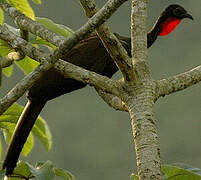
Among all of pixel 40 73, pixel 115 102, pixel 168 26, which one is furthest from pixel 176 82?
pixel 168 26

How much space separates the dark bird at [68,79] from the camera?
8.24ft

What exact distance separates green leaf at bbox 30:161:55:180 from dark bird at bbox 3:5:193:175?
1.27ft

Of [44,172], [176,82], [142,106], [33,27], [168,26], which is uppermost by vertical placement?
[168,26]

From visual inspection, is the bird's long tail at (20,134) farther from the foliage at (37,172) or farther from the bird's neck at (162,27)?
the bird's neck at (162,27)

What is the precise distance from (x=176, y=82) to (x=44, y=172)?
500 millimetres

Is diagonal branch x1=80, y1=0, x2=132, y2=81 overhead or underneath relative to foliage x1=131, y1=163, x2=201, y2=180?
overhead

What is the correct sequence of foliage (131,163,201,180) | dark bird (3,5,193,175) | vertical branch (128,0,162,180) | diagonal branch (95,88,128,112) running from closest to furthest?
1. vertical branch (128,0,162,180)
2. foliage (131,163,201,180)
3. diagonal branch (95,88,128,112)
4. dark bird (3,5,193,175)

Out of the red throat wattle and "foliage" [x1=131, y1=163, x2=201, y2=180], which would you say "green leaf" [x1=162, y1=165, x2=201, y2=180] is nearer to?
"foliage" [x1=131, y1=163, x2=201, y2=180]

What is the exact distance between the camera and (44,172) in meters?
1.86

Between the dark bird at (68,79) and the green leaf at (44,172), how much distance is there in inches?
15.2

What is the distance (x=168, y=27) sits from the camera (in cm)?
304

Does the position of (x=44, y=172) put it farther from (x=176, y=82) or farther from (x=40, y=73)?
(x=176, y=82)

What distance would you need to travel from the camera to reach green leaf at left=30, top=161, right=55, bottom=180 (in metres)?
1.83

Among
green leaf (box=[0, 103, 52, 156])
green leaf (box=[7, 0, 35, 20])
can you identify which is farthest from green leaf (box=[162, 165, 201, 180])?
green leaf (box=[7, 0, 35, 20])
